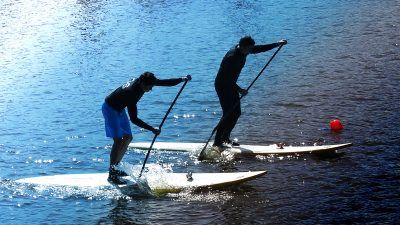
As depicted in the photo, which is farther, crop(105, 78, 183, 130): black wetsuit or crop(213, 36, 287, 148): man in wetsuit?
crop(213, 36, 287, 148): man in wetsuit

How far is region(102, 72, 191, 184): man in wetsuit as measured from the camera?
14.4 meters

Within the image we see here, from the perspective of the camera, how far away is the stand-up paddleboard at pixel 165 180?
1488cm

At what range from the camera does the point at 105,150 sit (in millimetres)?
18188

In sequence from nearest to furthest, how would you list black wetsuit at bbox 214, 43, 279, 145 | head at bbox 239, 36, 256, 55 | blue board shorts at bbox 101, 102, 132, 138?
1. blue board shorts at bbox 101, 102, 132, 138
2. head at bbox 239, 36, 256, 55
3. black wetsuit at bbox 214, 43, 279, 145

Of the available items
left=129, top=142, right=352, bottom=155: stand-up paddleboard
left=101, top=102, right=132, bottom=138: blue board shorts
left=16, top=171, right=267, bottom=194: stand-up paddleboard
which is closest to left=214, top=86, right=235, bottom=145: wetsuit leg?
left=129, top=142, right=352, bottom=155: stand-up paddleboard

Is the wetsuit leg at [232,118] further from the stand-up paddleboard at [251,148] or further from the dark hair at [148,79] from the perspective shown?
the dark hair at [148,79]

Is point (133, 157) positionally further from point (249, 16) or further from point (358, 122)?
point (249, 16)

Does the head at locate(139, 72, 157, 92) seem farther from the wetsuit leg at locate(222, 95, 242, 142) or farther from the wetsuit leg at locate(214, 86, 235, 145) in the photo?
the wetsuit leg at locate(222, 95, 242, 142)

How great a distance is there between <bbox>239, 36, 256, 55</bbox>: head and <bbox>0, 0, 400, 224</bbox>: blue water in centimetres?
244

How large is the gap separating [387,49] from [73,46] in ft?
44.8

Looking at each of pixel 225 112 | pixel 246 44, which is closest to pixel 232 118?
pixel 225 112

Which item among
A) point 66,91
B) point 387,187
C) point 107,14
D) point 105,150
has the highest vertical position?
point 107,14

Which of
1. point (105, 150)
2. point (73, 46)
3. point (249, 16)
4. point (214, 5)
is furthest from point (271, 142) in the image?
point (214, 5)

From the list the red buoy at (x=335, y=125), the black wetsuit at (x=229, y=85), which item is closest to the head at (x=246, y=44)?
the black wetsuit at (x=229, y=85)
